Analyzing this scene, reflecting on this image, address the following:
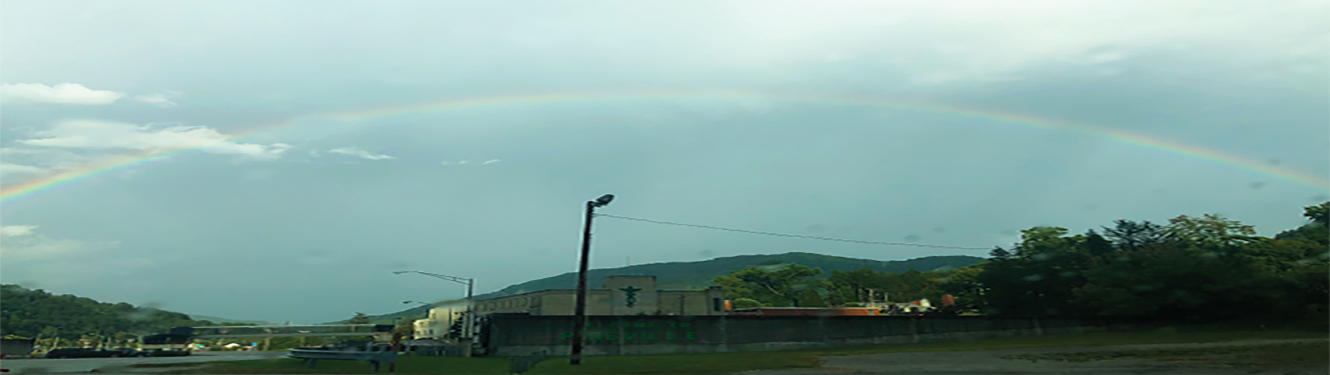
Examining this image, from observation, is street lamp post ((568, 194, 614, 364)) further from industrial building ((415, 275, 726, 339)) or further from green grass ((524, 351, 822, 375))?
industrial building ((415, 275, 726, 339))

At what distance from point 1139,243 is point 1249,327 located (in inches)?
1465

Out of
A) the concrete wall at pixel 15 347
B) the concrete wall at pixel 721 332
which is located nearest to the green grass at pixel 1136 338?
the concrete wall at pixel 721 332

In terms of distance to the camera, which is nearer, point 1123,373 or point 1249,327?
point 1123,373

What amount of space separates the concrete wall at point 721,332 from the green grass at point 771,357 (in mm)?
2249

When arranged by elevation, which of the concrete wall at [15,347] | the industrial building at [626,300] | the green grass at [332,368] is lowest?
the concrete wall at [15,347]

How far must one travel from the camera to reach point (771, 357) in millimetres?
35438

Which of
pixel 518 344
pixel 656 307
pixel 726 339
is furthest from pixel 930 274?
pixel 518 344

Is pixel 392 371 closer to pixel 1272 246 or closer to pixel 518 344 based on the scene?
pixel 518 344

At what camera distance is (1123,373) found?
64.1ft

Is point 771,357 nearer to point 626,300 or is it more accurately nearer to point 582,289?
point 582,289

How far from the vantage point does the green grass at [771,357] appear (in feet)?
91.4

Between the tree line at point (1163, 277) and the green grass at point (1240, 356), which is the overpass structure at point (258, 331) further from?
the green grass at point (1240, 356)

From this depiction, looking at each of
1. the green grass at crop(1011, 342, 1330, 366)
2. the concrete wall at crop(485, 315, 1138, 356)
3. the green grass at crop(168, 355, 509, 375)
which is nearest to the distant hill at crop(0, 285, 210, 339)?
the concrete wall at crop(485, 315, 1138, 356)

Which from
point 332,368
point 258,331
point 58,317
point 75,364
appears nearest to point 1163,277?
point 332,368
